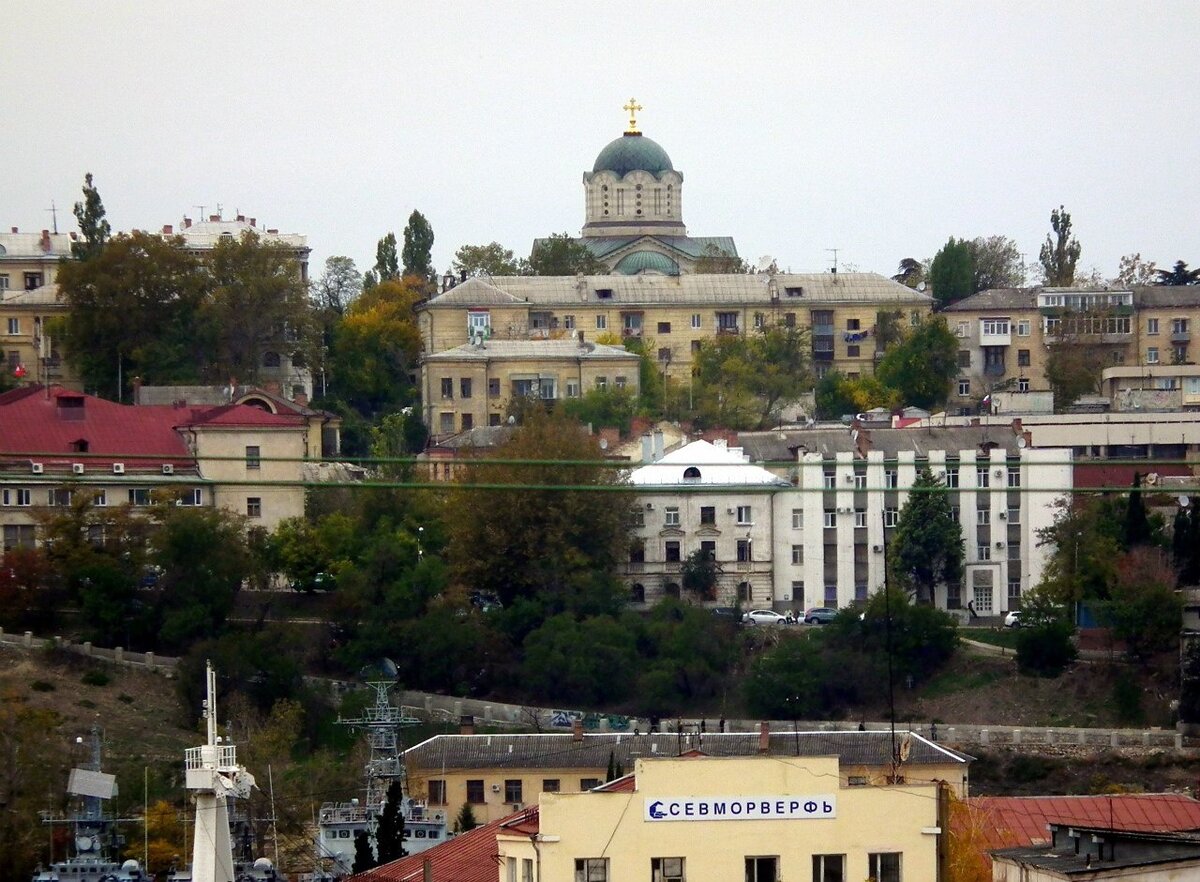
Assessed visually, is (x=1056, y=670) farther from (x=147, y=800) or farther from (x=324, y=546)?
(x=147, y=800)

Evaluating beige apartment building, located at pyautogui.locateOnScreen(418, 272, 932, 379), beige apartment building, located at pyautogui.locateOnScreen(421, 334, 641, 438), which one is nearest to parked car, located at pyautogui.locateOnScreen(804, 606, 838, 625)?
beige apartment building, located at pyautogui.locateOnScreen(421, 334, 641, 438)

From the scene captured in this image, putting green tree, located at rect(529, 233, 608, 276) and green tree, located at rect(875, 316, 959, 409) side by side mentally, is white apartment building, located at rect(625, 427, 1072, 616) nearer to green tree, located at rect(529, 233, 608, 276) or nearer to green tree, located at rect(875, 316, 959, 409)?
green tree, located at rect(875, 316, 959, 409)

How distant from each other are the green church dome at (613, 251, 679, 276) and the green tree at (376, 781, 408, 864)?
6451cm

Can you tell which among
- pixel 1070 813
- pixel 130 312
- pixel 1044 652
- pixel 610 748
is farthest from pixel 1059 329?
pixel 1070 813

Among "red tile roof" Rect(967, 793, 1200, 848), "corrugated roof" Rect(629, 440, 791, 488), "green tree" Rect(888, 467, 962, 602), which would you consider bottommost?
"red tile roof" Rect(967, 793, 1200, 848)

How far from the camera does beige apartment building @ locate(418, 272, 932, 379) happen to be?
99.8 meters

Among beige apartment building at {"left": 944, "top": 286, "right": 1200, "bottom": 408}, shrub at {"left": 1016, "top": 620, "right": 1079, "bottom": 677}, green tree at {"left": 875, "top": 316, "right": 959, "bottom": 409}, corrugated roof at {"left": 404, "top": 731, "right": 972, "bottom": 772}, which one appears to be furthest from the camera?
beige apartment building at {"left": 944, "top": 286, "right": 1200, "bottom": 408}

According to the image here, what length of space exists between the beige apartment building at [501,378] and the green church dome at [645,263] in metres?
19.3

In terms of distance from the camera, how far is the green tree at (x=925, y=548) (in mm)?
73562

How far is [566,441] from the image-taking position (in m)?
74.7

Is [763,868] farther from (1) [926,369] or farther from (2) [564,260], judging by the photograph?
(2) [564,260]

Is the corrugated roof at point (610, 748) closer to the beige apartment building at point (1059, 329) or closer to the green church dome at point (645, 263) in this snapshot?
the beige apartment building at point (1059, 329)

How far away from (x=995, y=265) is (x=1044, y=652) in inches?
1748

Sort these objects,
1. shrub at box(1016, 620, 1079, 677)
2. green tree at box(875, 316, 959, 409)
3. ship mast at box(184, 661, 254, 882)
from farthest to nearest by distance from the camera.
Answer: green tree at box(875, 316, 959, 409), shrub at box(1016, 620, 1079, 677), ship mast at box(184, 661, 254, 882)
